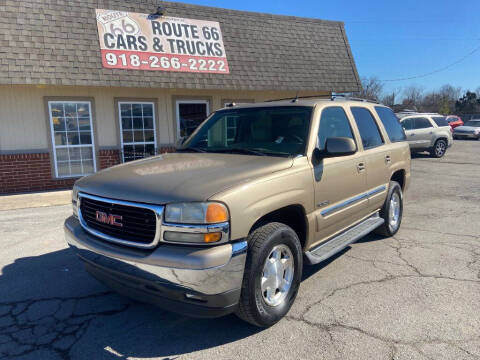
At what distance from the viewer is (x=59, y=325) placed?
126 inches

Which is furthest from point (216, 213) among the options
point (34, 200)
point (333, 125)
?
point (34, 200)

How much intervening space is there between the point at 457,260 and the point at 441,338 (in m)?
1.98

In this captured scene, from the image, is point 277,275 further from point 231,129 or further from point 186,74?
point 186,74

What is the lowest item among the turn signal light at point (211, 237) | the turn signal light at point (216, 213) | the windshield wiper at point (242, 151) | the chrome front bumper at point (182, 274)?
the chrome front bumper at point (182, 274)

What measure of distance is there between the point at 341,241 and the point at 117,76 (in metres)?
7.81

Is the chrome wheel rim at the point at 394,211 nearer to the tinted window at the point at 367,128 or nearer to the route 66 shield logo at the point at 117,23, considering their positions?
the tinted window at the point at 367,128

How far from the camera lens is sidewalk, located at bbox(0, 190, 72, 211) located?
7978 millimetres

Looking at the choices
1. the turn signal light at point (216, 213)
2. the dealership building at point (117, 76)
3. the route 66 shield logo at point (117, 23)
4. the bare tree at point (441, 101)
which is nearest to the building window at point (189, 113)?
the dealership building at point (117, 76)

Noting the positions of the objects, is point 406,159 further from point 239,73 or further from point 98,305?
point 239,73

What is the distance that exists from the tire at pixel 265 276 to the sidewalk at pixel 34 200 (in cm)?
655

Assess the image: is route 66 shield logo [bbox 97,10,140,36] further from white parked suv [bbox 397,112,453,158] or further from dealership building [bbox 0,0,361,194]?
white parked suv [bbox 397,112,453,158]

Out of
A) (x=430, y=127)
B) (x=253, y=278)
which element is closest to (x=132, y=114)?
(x=253, y=278)

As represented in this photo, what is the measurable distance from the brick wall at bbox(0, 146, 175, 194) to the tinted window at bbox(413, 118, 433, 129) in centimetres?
1433

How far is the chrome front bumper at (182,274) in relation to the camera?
2.46m
